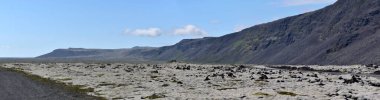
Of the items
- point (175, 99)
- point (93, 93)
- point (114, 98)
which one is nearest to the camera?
point (175, 99)

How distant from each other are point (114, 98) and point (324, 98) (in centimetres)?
1675

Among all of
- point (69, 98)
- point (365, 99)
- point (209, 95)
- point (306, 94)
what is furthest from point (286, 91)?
point (69, 98)

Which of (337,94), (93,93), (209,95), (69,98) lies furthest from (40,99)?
(337,94)

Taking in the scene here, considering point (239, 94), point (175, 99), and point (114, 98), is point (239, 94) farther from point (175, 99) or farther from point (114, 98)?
point (114, 98)

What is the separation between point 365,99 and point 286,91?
9990 millimetres

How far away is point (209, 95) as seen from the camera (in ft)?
144

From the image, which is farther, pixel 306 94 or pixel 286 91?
pixel 286 91

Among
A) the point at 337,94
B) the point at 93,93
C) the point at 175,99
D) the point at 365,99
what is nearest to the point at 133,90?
the point at 93,93

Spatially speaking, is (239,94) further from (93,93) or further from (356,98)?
(93,93)

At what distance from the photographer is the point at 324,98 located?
3875cm

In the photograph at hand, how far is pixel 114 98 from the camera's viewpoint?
43625mm

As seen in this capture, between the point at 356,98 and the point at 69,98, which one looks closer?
the point at 356,98

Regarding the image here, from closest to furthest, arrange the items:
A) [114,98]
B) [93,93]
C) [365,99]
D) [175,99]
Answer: [365,99], [175,99], [114,98], [93,93]

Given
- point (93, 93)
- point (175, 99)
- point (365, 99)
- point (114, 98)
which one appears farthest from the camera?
point (93, 93)
